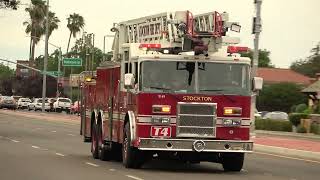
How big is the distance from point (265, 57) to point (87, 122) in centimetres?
13093

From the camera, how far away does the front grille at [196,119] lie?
1683 cm

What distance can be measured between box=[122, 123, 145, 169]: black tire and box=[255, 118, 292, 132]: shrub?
30912 mm

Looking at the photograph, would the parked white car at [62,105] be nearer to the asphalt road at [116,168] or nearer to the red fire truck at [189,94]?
the asphalt road at [116,168]

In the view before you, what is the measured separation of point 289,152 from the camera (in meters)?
27.3

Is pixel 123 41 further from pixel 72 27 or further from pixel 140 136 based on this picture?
pixel 72 27

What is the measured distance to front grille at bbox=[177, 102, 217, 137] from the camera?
1683 cm

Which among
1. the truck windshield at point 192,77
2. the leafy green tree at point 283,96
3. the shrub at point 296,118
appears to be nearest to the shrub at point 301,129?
the shrub at point 296,118

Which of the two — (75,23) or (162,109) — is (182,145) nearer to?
(162,109)

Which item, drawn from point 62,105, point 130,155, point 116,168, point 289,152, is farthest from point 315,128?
point 62,105

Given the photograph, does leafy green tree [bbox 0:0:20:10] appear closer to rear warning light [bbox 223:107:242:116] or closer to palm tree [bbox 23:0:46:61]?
rear warning light [bbox 223:107:242:116]

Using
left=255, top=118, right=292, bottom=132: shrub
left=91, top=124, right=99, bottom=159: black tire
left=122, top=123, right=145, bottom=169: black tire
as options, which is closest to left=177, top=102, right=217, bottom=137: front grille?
left=122, top=123, right=145, bottom=169: black tire

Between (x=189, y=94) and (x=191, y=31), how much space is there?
1.51 m

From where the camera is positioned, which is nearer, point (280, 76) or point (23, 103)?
point (23, 103)

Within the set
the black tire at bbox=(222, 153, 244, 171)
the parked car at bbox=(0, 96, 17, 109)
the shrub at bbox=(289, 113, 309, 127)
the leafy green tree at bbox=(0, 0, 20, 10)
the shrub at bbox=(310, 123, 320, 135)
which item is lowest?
the black tire at bbox=(222, 153, 244, 171)
